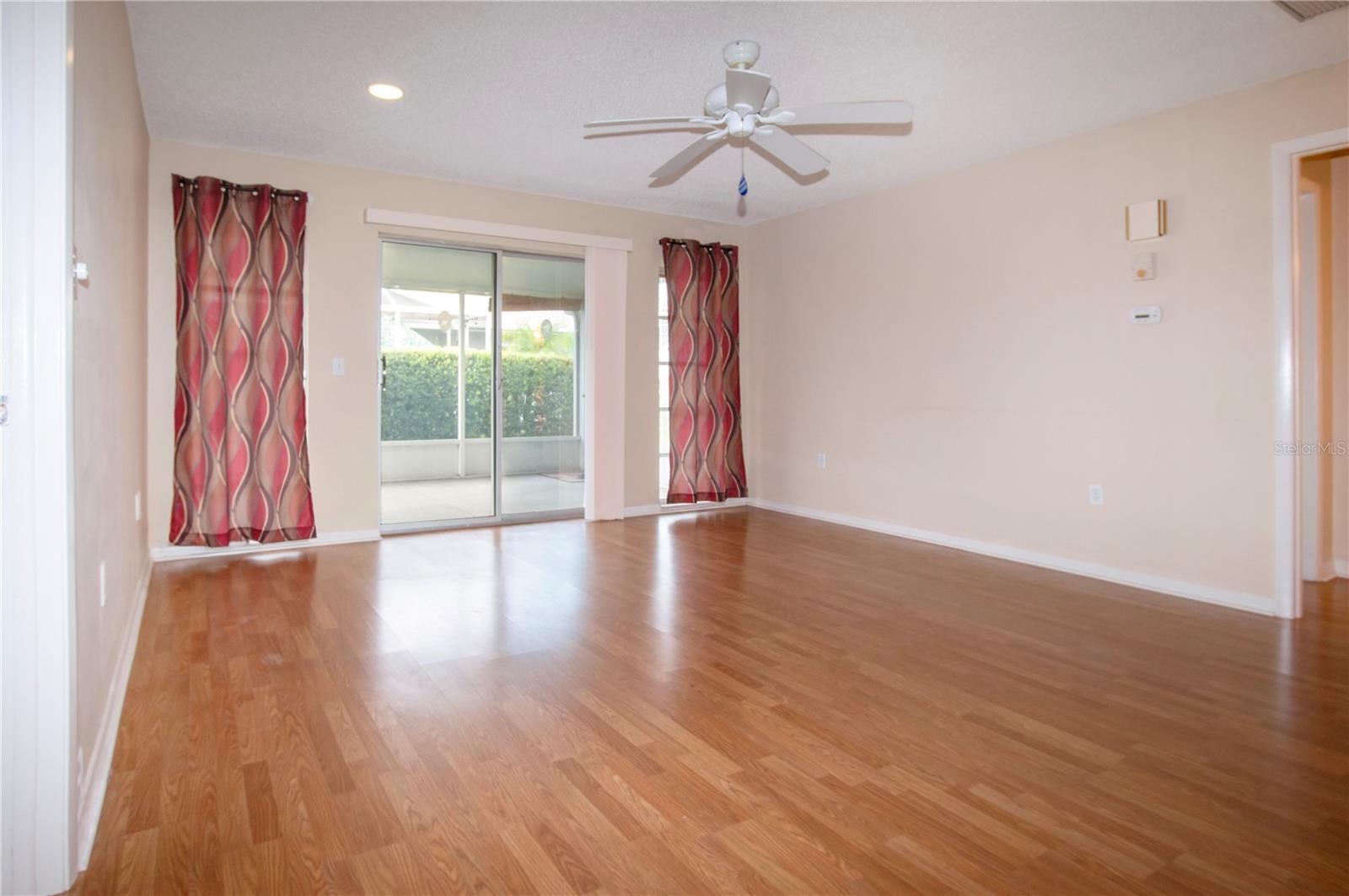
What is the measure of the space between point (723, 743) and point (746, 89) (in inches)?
92.5

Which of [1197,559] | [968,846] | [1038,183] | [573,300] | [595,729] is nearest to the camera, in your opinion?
[968,846]

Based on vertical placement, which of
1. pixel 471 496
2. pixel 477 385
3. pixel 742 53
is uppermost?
pixel 742 53

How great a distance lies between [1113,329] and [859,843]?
358 centimetres

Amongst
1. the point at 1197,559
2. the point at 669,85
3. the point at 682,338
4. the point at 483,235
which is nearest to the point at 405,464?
the point at 483,235


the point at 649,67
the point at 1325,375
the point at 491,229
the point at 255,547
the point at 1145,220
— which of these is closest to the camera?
the point at 649,67

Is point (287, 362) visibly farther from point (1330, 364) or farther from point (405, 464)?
point (1330, 364)

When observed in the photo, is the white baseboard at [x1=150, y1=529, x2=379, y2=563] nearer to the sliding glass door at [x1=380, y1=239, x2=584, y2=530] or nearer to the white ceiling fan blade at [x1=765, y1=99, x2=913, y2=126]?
the sliding glass door at [x1=380, y1=239, x2=584, y2=530]

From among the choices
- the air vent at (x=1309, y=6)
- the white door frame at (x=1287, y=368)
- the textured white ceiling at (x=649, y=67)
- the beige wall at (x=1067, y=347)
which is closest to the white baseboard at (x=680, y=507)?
the beige wall at (x=1067, y=347)

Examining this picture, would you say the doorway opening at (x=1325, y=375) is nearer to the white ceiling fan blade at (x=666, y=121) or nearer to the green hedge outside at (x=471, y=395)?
the white ceiling fan blade at (x=666, y=121)

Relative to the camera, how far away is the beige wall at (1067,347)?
12.4 feet

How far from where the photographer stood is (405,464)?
5594 mm

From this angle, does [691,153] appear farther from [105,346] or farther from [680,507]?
[680,507]

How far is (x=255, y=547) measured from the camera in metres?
4.91

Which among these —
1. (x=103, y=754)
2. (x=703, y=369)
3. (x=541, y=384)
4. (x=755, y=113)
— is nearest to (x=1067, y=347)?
(x=755, y=113)
